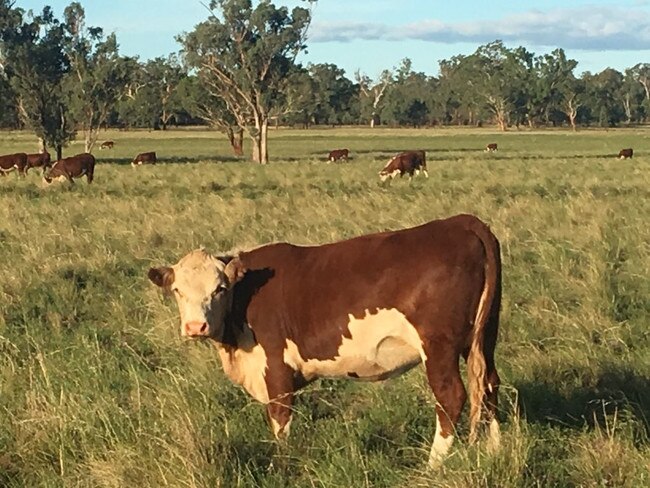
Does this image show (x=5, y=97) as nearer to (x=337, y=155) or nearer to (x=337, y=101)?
(x=337, y=155)

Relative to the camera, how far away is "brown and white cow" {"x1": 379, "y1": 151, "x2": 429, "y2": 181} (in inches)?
1223

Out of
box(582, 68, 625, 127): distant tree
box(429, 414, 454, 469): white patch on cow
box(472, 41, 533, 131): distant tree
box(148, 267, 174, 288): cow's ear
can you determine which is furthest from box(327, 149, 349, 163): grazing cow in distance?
box(582, 68, 625, 127): distant tree

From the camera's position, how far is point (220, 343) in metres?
5.61

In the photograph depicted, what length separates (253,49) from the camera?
173 ft

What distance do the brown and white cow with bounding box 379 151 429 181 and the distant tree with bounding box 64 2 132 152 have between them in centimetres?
2425

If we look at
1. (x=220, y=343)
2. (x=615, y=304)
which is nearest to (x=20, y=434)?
(x=220, y=343)

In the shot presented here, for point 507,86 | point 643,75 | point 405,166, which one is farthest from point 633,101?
point 405,166

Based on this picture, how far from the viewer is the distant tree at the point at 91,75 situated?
169 ft

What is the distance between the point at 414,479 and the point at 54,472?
6.41 feet

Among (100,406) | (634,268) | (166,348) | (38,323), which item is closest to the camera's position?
(100,406)

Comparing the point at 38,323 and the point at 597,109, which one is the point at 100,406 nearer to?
the point at 38,323

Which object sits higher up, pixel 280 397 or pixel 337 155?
pixel 337 155

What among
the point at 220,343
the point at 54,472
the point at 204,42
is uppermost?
the point at 204,42

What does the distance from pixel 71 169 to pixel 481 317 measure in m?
27.0
